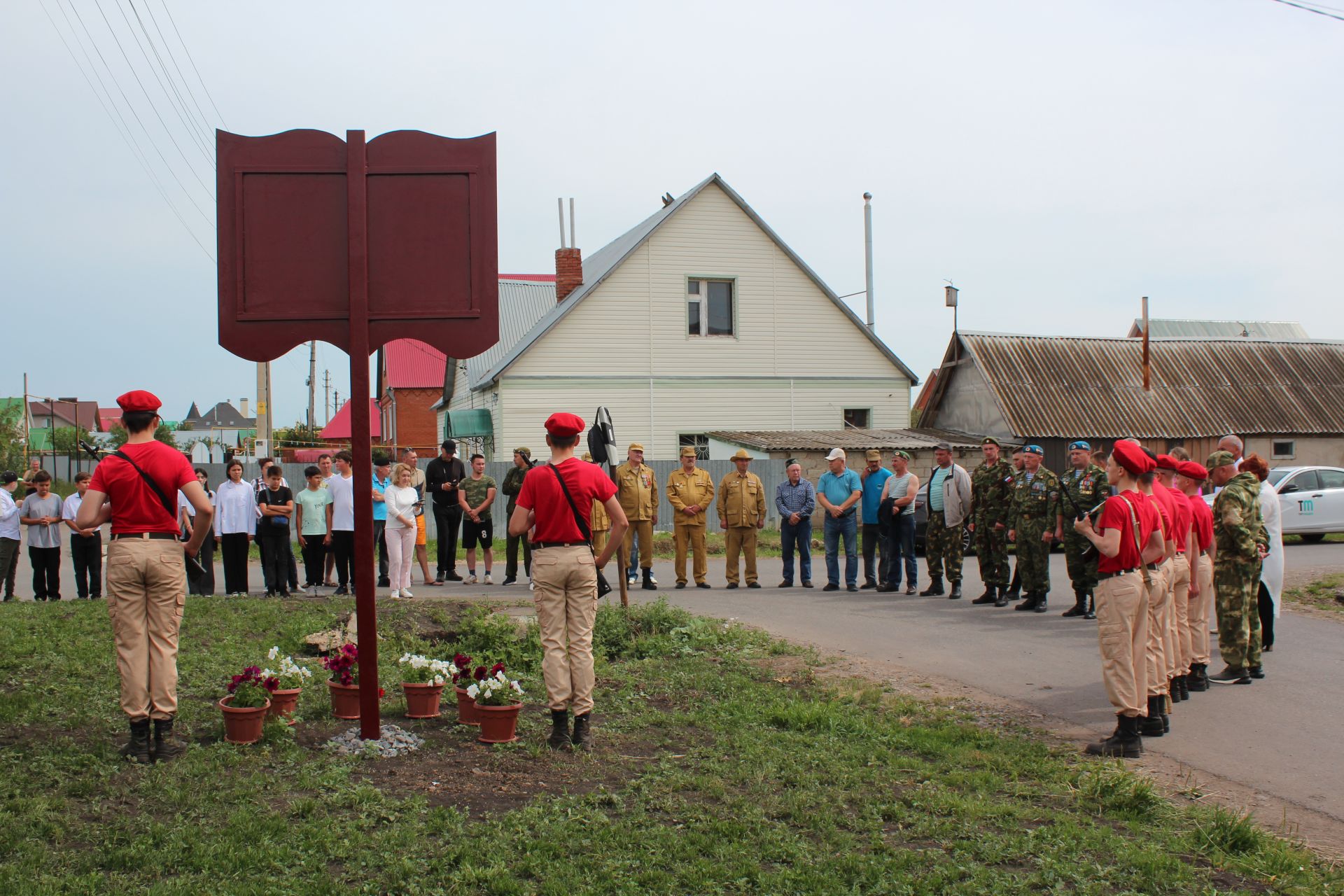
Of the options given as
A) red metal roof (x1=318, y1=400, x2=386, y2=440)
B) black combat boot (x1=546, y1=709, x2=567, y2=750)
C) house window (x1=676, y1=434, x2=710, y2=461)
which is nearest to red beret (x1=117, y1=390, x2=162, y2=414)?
black combat boot (x1=546, y1=709, x2=567, y2=750)

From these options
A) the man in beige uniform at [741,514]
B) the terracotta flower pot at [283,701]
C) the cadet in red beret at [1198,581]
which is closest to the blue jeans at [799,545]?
the man in beige uniform at [741,514]

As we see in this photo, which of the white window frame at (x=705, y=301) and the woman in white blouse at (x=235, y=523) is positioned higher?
the white window frame at (x=705, y=301)

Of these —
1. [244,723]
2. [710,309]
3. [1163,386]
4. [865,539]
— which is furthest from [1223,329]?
[244,723]

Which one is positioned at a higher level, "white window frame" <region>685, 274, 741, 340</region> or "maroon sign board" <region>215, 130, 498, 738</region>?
"white window frame" <region>685, 274, 741, 340</region>

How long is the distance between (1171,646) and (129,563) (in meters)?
6.65

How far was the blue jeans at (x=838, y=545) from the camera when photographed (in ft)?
48.2

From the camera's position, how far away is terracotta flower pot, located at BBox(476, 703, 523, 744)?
6.22 metres

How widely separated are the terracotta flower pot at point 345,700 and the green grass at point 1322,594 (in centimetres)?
1160

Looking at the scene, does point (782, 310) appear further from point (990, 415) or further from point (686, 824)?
point (686, 824)

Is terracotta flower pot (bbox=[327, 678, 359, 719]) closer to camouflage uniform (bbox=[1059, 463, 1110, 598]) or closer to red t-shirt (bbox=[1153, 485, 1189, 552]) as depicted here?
red t-shirt (bbox=[1153, 485, 1189, 552])

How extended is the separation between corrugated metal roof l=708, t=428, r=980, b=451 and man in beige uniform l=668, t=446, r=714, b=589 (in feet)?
33.1

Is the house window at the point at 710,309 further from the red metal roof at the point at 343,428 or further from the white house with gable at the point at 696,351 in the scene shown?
the red metal roof at the point at 343,428

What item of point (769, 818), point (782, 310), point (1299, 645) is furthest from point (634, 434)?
point (769, 818)

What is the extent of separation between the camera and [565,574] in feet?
20.8
